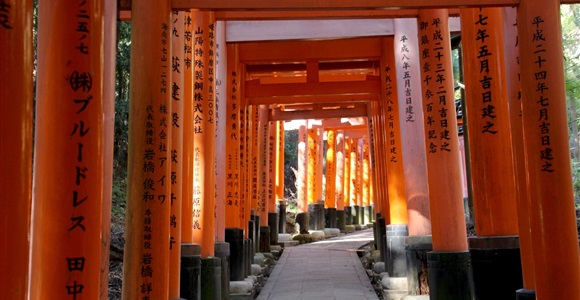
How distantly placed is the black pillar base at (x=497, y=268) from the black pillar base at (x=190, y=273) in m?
2.78

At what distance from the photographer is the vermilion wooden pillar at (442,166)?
19.2 ft

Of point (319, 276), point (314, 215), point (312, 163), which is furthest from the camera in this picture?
point (312, 163)

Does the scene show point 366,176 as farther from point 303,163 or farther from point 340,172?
point 303,163

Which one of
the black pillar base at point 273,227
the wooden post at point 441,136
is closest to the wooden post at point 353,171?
the black pillar base at point 273,227

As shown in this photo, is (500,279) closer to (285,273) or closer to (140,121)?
(140,121)

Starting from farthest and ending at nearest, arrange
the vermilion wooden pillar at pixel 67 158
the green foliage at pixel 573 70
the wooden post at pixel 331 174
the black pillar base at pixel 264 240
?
1. the wooden post at pixel 331 174
2. the green foliage at pixel 573 70
3. the black pillar base at pixel 264 240
4. the vermilion wooden pillar at pixel 67 158

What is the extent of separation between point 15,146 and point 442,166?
4.56 metres

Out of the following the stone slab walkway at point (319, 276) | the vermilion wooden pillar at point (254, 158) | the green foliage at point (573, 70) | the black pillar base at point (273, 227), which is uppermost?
Result: the green foliage at point (573, 70)

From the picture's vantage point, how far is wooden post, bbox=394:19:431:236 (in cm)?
807

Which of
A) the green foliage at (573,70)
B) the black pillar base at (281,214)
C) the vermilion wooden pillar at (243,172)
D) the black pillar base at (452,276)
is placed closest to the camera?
the black pillar base at (452,276)

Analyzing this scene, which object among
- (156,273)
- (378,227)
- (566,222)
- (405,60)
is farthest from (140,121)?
(378,227)

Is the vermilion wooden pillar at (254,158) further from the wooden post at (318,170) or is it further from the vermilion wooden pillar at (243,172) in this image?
the wooden post at (318,170)

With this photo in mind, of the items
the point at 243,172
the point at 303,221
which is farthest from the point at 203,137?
the point at 303,221

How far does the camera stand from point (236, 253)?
991cm
